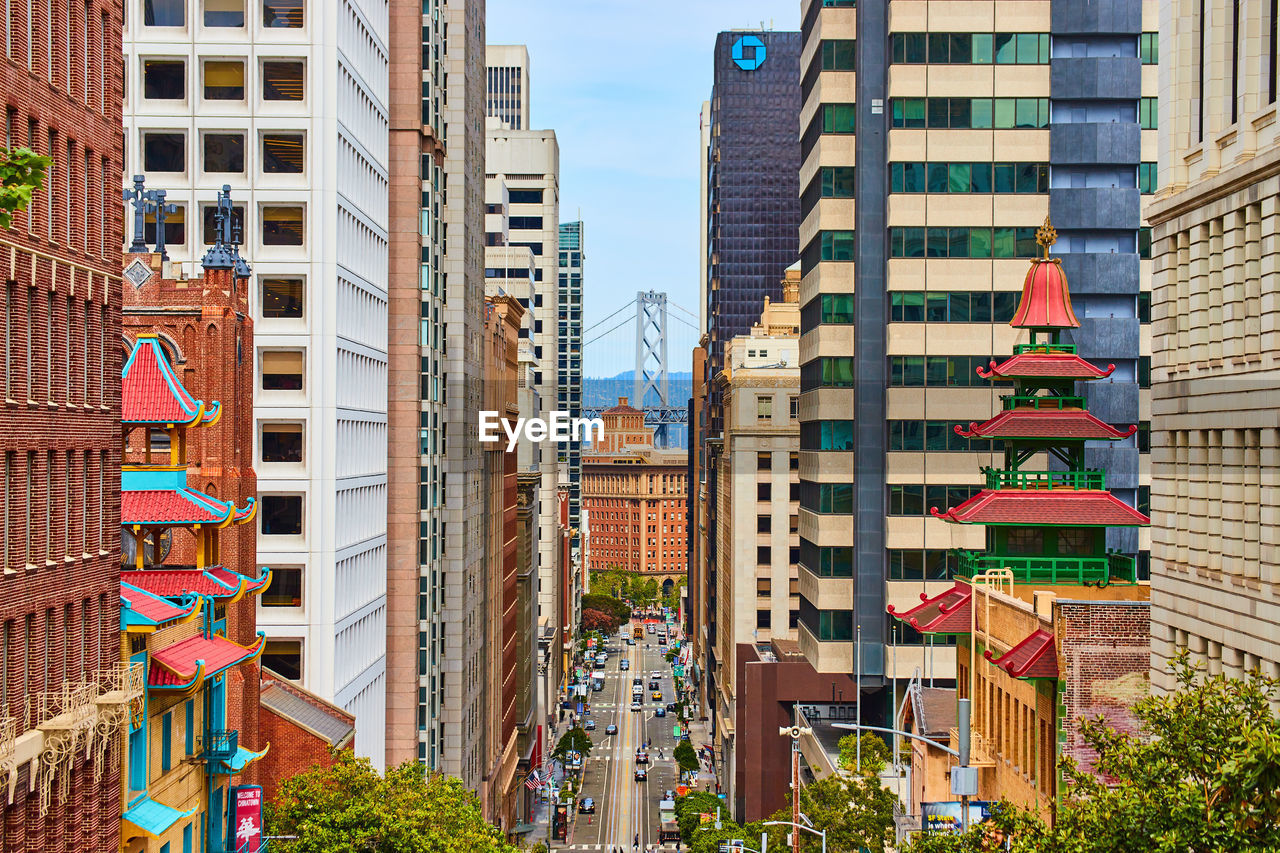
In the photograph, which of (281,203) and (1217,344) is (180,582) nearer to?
(281,203)

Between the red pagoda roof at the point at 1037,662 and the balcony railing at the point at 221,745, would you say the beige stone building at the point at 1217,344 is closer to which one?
the red pagoda roof at the point at 1037,662

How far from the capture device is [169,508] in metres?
48.8

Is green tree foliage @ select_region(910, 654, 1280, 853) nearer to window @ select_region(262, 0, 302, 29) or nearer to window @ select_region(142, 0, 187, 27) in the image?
window @ select_region(262, 0, 302, 29)

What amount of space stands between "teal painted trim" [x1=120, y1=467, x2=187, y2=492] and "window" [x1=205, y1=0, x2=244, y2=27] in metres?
24.4

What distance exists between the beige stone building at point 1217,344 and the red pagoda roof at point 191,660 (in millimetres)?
26951

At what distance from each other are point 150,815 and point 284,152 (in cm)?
3267

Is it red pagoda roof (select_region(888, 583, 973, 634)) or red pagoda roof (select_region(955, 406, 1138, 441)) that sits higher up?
red pagoda roof (select_region(955, 406, 1138, 441))

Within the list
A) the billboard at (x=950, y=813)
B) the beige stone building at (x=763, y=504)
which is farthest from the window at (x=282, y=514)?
the beige stone building at (x=763, y=504)

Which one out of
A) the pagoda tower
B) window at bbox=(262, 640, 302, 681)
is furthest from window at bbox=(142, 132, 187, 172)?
the pagoda tower

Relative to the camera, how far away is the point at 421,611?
87.4 meters

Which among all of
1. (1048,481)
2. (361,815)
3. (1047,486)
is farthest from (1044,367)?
(361,815)

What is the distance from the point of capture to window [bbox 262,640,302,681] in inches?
2579

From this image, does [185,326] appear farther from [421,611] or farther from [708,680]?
[708,680]

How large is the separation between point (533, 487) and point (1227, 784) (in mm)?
133339
